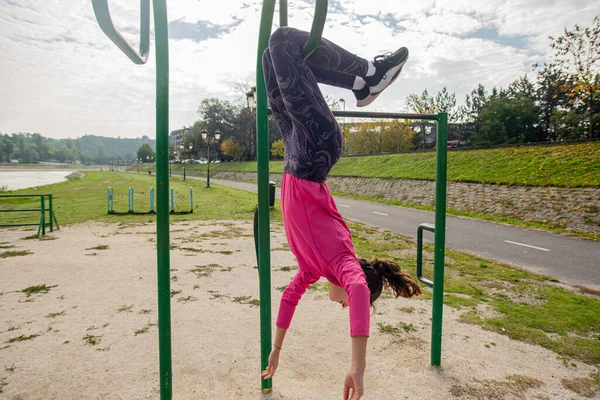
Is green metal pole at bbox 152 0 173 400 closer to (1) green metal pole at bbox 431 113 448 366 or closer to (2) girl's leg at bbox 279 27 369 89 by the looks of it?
(2) girl's leg at bbox 279 27 369 89

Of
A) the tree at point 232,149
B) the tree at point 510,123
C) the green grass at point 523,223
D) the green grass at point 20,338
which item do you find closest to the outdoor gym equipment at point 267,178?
the green grass at point 20,338

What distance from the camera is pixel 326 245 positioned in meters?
1.54

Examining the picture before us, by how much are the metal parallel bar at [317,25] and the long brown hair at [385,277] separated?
1.02 m

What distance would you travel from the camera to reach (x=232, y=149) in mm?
61500

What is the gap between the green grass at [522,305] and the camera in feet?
10.8

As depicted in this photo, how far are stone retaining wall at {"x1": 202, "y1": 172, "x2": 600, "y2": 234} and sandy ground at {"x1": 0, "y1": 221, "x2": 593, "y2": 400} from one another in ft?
30.4

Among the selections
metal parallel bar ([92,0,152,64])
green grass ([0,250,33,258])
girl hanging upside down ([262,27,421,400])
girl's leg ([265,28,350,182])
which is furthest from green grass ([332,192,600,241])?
green grass ([0,250,33,258])

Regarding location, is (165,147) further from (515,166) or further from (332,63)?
(515,166)

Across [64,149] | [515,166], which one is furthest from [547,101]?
[64,149]

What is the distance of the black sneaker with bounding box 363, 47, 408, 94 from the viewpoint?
1.73 m

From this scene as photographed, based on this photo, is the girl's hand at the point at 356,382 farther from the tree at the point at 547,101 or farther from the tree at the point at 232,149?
the tree at the point at 232,149

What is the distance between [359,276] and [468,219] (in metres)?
12.6

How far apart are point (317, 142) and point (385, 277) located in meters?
0.80

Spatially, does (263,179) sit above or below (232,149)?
below
